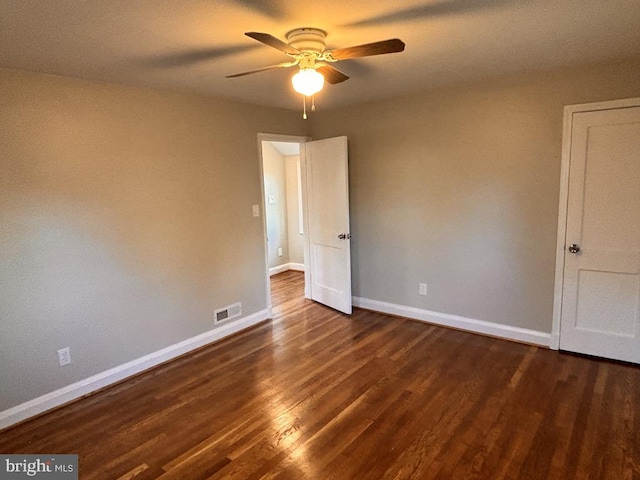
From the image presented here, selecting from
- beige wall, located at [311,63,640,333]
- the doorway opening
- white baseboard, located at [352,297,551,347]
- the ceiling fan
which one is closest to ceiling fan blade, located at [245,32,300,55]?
the ceiling fan

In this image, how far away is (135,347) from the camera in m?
3.28

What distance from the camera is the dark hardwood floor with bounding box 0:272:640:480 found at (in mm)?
2137

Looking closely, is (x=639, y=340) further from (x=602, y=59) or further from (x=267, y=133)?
(x=267, y=133)

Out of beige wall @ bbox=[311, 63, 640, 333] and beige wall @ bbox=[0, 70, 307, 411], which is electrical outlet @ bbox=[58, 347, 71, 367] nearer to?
beige wall @ bbox=[0, 70, 307, 411]

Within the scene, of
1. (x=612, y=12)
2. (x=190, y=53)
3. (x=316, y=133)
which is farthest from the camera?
(x=316, y=133)

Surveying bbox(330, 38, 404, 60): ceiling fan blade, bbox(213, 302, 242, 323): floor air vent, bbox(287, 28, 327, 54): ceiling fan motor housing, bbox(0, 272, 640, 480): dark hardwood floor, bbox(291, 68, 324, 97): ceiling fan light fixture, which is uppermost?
bbox(287, 28, 327, 54): ceiling fan motor housing

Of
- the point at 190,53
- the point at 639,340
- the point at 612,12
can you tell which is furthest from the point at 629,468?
the point at 190,53

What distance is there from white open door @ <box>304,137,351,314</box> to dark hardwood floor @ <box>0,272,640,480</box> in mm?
1012

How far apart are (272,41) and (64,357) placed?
2653mm

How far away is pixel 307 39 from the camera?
2129 millimetres

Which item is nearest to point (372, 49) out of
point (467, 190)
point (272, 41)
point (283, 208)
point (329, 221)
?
point (272, 41)

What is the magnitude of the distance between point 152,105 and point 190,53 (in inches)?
40.9

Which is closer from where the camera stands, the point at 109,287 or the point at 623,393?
the point at 623,393

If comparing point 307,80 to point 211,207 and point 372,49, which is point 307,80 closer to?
point 372,49
